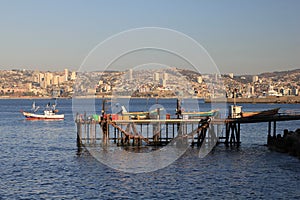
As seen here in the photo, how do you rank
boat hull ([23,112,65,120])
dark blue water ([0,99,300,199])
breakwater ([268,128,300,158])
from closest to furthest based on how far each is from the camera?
dark blue water ([0,99,300,199]) → breakwater ([268,128,300,158]) → boat hull ([23,112,65,120])

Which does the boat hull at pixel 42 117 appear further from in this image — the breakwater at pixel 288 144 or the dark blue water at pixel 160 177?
the breakwater at pixel 288 144

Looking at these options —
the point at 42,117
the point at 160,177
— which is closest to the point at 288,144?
the point at 160,177

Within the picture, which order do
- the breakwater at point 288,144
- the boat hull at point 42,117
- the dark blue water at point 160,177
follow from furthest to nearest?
the boat hull at point 42,117
the breakwater at point 288,144
the dark blue water at point 160,177

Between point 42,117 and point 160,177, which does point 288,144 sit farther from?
point 42,117

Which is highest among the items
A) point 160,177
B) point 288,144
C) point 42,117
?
point 288,144

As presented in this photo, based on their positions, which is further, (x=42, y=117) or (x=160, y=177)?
(x=42, y=117)

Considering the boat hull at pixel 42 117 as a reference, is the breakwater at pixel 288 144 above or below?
above

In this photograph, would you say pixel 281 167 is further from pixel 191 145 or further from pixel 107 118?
pixel 107 118

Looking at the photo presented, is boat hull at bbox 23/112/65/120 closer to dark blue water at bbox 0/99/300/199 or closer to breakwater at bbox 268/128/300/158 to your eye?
dark blue water at bbox 0/99/300/199

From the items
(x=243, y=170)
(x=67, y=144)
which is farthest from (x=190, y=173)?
(x=67, y=144)

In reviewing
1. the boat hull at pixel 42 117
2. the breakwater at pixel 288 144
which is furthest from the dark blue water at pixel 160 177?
the boat hull at pixel 42 117

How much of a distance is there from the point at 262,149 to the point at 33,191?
118 ft

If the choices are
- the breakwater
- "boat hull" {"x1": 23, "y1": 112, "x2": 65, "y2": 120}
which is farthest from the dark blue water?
"boat hull" {"x1": 23, "y1": 112, "x2": 65, "y2": 120}

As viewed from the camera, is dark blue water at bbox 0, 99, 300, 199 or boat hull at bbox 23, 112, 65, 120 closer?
dark blue water at bbox 0, 99, 300, 199
